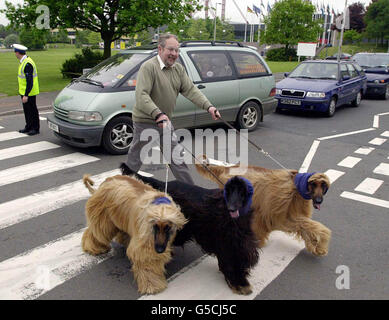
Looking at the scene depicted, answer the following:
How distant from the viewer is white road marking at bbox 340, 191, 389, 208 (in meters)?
5.59

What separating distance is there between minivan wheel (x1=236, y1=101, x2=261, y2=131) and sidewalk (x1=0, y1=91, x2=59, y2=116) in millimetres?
6408

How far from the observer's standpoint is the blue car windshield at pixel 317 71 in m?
13.1

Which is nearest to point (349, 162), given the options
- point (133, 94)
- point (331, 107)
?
point (133, 94)

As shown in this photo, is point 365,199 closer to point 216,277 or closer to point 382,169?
point 382,169

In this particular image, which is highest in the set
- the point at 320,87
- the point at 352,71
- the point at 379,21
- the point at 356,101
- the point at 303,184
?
the point at 379,21

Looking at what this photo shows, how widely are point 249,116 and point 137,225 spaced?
7.13 meters

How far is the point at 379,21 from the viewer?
259 ft

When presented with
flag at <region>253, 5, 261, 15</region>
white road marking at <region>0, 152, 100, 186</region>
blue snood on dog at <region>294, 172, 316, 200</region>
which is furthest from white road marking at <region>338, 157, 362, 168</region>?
flag at <region>253, 5, 261, 15</region>

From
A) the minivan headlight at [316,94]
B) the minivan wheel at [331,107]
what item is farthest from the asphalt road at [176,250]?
the minivan wheel at [331,107]

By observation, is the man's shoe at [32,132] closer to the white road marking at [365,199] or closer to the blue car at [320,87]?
the white road marking at [365,199]

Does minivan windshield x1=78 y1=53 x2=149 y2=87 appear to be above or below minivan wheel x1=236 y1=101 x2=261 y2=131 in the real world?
above

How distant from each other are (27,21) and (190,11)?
7.51 m

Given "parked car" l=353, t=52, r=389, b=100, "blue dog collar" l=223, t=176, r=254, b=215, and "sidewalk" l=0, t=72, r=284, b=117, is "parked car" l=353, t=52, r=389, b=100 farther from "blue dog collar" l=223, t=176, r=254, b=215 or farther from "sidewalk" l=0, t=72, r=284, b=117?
"blue dog collar" l=223, t=176, r=254, b=215

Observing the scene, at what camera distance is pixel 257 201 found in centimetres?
407
